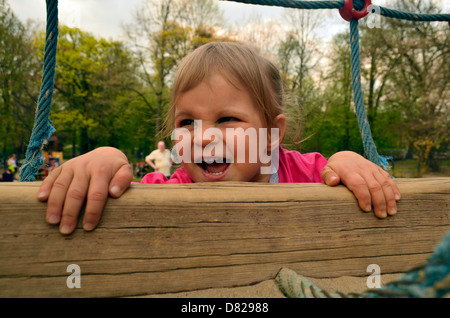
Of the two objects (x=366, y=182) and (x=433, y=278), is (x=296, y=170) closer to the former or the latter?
(x=366, y=182)

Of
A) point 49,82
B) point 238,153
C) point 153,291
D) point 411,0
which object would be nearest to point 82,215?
point 153,291

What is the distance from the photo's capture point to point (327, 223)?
86 cm

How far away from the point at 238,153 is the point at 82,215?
30.2 inches

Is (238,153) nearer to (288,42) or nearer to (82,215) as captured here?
(82,215)

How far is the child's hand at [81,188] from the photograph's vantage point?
72 cm

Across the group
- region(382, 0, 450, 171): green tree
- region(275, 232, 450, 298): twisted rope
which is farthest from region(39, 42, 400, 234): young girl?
region(382, 0, 450, 171): green tree

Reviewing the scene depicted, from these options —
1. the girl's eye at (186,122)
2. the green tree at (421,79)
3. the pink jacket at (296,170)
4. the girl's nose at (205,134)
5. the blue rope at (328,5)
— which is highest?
the green tree at (421,79)

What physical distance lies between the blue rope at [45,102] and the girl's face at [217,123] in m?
0.54

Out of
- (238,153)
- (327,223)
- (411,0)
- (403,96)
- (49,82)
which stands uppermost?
(411,0)

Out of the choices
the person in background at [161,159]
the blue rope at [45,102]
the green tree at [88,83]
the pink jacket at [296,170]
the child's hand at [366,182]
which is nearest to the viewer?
the child's hand at [366,182]

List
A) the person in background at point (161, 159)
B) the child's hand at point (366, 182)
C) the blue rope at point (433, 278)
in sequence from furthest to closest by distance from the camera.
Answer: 1. the person in background at point (161, 159)
2. the child's hand at point (366, 182)
3. the blue rope at point (433, 278)

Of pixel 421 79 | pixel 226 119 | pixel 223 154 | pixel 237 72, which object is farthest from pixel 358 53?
pixel 421 79

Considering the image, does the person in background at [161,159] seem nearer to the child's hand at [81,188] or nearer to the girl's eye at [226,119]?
the girl's eye at [226,119]

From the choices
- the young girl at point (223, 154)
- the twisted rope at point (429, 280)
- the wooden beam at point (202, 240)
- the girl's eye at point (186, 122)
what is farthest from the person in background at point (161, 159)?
the twisted rope at point (429, 280)
